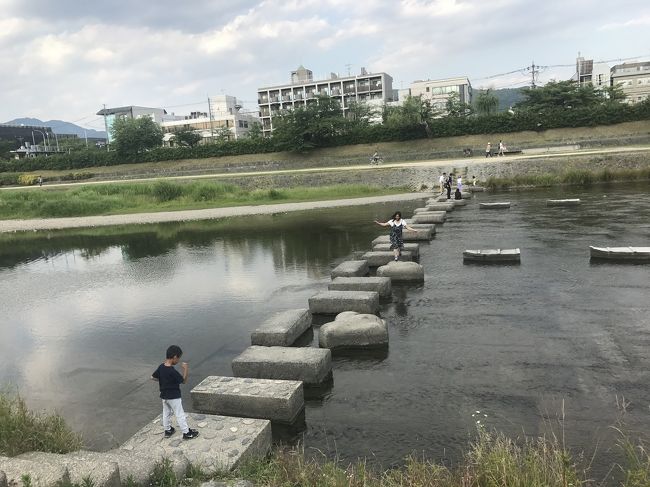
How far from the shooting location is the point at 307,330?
1073cm

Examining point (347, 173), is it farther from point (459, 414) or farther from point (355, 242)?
point (459, 414)

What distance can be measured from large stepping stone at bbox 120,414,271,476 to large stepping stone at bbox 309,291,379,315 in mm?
4876

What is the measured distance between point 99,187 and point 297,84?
3231 inches

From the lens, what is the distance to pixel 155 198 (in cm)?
4184

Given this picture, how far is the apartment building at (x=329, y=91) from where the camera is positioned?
113500 millimetres

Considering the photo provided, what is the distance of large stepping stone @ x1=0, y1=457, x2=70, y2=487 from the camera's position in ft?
15.2

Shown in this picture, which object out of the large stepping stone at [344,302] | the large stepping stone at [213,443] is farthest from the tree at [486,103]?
the large stepping stone at [213,443]

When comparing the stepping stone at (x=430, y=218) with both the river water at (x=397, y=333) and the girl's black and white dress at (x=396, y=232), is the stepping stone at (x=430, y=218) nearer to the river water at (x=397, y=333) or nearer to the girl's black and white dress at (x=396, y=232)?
the river water at (x=397, y=333)

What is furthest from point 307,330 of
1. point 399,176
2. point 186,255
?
point 399,176

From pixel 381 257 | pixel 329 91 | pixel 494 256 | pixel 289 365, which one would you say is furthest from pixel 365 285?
pixel 329 91

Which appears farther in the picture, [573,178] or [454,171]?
[454,171]

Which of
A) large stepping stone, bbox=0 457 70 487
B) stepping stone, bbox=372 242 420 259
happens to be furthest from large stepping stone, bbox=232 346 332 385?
stepping stone, bbox=372 242 420 259

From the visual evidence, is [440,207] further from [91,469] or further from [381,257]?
[91,469]

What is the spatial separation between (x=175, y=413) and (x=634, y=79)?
140378mm
